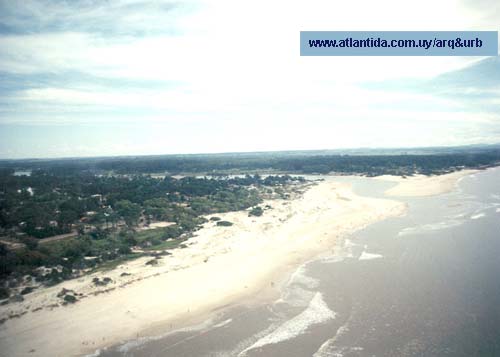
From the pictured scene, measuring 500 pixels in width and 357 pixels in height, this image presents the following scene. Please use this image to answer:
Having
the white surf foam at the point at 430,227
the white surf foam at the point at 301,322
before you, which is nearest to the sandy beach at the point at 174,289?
the white surf foam at the point at 301,322

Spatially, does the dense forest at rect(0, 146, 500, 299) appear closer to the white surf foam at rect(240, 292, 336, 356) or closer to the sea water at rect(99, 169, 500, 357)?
the sea water at rect(99, 169, 500, 357)

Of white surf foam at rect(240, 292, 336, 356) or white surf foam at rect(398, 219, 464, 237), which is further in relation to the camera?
white surf foam at rect(398, 219, 464, 237)

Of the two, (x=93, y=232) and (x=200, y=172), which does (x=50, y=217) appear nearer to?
(x=93, y=232)

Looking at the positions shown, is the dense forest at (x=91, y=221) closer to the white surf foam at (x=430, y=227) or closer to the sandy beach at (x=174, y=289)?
the sandy beach at (x=174, y=289)

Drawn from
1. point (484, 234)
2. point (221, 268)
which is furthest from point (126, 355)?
point (484, 234)

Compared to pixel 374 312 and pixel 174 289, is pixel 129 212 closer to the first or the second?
pixel 174 289

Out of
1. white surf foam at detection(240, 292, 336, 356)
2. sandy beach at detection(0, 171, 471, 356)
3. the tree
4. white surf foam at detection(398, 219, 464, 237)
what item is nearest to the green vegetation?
the tree
